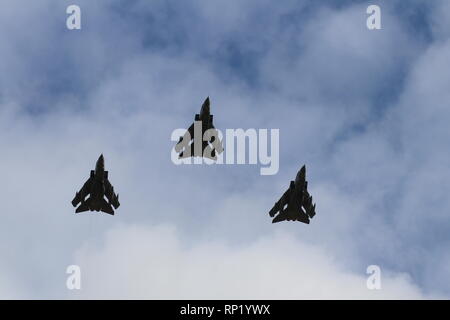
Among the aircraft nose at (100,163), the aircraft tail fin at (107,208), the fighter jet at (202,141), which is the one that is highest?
the fighter jet at (202,141)

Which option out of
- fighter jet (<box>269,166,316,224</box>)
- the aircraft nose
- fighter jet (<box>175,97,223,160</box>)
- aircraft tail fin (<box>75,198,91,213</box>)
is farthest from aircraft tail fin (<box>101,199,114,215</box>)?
fighter jet (<box>269,166,316,224</box>)

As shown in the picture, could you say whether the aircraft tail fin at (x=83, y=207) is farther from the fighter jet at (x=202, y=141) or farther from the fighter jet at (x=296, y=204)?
the fighter jet at (x=296, y=204)

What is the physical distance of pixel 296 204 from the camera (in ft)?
168

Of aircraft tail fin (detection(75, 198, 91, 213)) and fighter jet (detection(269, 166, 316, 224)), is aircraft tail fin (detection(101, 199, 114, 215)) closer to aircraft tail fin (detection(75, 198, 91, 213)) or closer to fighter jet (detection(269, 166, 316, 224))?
aircraft tail fin (detection(75, 198, 91, 213))

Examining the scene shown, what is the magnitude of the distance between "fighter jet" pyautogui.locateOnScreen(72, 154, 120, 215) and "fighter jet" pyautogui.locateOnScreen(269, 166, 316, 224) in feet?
47.1

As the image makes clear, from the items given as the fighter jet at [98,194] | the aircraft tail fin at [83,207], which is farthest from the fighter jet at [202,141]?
the aircraft tail fin at [83,207]

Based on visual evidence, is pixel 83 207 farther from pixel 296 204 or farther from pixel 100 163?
pixel 296 204

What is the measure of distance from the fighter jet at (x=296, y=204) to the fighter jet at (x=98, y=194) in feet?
47.1

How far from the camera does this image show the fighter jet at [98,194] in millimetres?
47969
